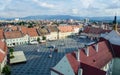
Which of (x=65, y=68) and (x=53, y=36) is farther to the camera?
(x=53, y=36)

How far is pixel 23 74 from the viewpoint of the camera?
161 ft

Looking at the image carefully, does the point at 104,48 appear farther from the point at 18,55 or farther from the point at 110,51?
the point at 18,55

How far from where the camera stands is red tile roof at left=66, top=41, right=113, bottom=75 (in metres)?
32.7

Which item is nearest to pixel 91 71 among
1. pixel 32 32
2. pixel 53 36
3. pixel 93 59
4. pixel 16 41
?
pixel 93 59

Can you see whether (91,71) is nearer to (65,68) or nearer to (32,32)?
(65,68)

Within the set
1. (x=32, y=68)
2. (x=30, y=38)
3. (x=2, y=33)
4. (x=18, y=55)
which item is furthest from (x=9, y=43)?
(x=32, y=68)

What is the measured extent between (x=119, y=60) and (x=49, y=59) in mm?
23137

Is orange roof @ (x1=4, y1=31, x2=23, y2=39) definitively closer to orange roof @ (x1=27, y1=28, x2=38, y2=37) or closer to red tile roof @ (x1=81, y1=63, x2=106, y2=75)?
orange roof @ (x1=27, y1=28, x2=38, y2=37)

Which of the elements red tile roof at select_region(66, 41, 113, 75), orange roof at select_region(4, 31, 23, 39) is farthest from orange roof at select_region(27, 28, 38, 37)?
red tile roof at select_region(66, 41, 113, 75)

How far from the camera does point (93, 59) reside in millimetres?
41031

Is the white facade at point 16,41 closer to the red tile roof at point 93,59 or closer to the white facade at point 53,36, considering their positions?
the white facade at point 53,36

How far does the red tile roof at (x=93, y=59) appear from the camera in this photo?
1287 inches

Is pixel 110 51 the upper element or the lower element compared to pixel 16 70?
upper

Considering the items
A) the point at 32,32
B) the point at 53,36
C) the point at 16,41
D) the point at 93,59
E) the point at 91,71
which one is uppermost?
the point at 91,71
